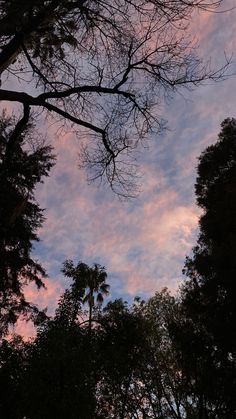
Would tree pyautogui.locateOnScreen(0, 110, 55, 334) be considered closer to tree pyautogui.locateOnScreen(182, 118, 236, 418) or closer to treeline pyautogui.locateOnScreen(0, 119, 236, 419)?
treeline pyautogui.locateOnScreen(0, 119, 236, 419)

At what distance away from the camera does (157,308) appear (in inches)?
1032

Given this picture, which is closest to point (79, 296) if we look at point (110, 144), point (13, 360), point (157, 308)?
point (13, 360)

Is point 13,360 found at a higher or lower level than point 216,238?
lower

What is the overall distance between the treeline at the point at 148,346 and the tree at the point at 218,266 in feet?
0.16

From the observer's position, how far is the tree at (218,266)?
16375mm

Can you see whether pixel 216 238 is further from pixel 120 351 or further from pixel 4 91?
pixel 4 91

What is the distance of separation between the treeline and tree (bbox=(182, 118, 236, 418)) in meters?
0.05

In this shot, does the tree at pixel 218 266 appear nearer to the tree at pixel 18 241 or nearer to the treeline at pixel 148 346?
the treeline at pixel 148 346

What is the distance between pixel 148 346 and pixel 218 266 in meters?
10.3

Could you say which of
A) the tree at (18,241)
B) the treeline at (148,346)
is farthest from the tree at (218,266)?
the tree at (18,241)

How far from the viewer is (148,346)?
25109 millimetres

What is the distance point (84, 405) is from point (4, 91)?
12405 millimetres

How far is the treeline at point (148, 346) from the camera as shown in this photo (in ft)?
52.0

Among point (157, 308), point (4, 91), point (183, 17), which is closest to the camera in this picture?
point (4, 91)
